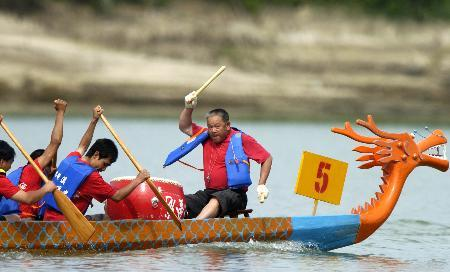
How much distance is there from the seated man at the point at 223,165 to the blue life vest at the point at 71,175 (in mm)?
1704

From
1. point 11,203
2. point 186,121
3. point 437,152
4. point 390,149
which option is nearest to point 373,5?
Answer: point 437,152

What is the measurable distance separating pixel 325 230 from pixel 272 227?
2.10 ft

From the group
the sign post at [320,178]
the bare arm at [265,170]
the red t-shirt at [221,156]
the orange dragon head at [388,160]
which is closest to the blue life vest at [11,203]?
the red t-shirt at [221,156]

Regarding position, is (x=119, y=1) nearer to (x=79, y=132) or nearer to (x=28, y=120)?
(x=28, y=120)

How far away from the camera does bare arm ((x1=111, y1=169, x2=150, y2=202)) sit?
1656cm

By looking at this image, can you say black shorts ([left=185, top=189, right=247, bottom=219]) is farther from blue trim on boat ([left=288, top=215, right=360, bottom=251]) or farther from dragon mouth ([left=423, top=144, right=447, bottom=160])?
dragon mouth ([left=423, top=144, right=447, bottom=160])

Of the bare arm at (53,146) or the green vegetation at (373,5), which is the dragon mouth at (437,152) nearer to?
the bare arm at (53,146)

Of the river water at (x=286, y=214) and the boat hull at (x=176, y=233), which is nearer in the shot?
the boat hull at (x=176, y=233)

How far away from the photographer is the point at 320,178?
18.0m

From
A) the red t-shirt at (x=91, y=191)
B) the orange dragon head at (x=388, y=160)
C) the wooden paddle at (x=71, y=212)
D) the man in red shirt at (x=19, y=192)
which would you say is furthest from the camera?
the orange dragon head at (x=388, y=160)

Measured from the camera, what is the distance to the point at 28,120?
47250 millimetres

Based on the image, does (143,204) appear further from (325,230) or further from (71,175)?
(325,230)

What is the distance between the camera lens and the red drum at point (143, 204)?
1739cm

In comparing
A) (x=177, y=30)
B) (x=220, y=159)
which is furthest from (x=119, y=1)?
(x=220, y=159)
